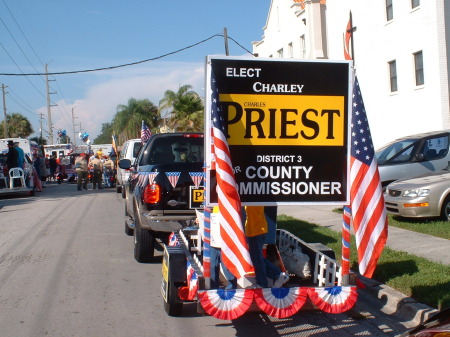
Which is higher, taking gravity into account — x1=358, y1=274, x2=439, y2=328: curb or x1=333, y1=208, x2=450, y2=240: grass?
x1=333, y1=208, x2=450, y2=240: grass

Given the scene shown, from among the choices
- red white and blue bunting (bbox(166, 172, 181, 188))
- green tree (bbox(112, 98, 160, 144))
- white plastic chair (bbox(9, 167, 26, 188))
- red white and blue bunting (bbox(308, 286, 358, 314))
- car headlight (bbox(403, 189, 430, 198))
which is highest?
green tree (bbox(112, 98, 160, 144))

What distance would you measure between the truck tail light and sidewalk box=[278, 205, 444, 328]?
3.10 m

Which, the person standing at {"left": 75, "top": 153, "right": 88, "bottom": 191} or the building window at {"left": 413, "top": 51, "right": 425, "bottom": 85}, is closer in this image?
the building window at {"left": 413, "top": 51, "right": 425, "bottom": 85}

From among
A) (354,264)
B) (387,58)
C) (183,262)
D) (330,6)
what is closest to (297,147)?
(183,262)

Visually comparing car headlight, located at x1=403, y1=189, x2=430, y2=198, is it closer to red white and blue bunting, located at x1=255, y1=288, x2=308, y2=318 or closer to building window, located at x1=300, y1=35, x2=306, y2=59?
red white and blue bunting, located at x1=255, y1=288, x2=308, y2=318

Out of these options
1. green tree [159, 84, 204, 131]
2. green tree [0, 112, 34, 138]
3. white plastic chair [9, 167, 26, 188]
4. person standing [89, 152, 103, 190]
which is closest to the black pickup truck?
white plastic chair [9, 167, 26, 188]

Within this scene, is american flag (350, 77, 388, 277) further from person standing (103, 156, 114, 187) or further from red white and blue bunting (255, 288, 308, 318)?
person standing (103, 156, 114, 187)

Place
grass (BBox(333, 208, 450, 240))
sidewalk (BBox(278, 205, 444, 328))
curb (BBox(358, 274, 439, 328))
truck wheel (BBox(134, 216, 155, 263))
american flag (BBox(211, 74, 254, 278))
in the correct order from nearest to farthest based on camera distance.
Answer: american flag (BBox(211, 74, 254, 278)) < curb (BBox(358, 274, 439, 328)) < sidewalk (BBox(278, 205, 444, 328)) < truck wheel (BBox(134, 216, 155, 263)) < grass (BBox(333, 208, 450, 240))

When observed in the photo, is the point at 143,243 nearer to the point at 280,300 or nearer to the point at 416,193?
the point at 280,300

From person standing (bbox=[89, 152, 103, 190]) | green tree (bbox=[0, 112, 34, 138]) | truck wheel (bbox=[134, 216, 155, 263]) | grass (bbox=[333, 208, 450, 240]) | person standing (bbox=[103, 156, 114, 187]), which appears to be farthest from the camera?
green tree (bbox=[0, 112, 34, 138])

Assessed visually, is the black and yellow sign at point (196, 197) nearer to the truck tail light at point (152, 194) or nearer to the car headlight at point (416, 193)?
the truck tail light at point (152, 194)

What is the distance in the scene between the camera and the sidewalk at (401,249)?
232 inches

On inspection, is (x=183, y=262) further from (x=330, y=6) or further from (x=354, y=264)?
(x=330, y=6)

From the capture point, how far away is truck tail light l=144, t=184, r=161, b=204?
8.30m
